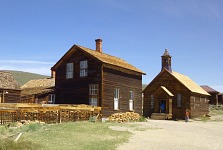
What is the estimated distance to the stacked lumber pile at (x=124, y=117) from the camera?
99.4 ft

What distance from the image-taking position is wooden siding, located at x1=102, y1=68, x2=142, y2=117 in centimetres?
3009

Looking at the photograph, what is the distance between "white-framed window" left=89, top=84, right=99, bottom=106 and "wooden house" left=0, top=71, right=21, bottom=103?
13.9 m

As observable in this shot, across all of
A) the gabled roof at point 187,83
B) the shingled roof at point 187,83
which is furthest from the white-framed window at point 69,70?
the gabled roof at point 187,83

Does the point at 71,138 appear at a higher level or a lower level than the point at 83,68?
lower

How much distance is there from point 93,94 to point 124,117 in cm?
424

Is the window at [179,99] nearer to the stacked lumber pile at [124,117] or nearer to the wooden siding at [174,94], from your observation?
the wooden siding at [174,94]

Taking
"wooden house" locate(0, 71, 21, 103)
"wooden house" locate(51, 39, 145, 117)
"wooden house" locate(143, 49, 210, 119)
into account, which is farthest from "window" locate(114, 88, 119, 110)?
"wooden house" locate(0, 71, 21, 103)

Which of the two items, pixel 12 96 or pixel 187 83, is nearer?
pixel 12 96

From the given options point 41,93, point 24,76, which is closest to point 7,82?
point 41,93

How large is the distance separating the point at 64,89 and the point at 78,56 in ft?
13.0

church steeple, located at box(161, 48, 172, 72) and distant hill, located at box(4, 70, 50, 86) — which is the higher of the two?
distant hill, located at box(4, 70, 50, 86)

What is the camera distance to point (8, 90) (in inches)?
1537

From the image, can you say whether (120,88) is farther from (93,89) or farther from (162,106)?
(162,106)

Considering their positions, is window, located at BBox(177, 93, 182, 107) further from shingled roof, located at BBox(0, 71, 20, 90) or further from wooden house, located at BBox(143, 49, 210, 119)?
shingled roof, located at BBox(0, 71, 20, 90)
